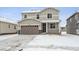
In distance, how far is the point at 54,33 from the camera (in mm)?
6840

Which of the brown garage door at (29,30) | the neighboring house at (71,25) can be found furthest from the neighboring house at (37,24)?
the neighboring house at (71,25)

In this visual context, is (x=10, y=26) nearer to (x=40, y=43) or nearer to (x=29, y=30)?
(x=29, y=30)

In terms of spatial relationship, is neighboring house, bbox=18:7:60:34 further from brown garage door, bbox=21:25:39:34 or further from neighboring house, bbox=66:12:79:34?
neighboring house, bbox=66:12:79:34

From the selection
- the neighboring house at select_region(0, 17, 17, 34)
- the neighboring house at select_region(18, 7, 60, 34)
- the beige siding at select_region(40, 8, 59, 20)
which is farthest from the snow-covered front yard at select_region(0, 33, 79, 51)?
the beige siding at select_region(40, 8, 59, 20)

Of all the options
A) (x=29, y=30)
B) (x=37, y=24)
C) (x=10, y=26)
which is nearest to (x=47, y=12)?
(x=37, y=24)

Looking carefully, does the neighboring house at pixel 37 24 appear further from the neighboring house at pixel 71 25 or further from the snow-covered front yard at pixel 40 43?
the neighboring house at pixel 71 25

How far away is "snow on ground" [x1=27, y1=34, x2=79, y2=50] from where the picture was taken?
600cm

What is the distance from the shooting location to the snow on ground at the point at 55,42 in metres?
6.00
